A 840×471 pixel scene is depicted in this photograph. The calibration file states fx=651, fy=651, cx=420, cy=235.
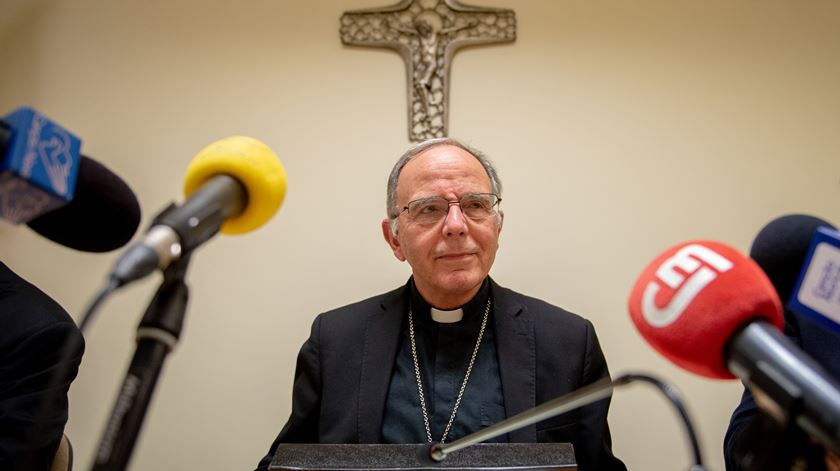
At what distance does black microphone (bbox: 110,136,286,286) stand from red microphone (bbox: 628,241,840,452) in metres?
0.48

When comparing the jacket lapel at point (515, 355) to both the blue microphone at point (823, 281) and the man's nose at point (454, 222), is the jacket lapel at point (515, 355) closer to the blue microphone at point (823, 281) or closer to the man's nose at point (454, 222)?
the man's nose at point (454, 222)

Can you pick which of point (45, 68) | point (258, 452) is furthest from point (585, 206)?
point (45, 68)

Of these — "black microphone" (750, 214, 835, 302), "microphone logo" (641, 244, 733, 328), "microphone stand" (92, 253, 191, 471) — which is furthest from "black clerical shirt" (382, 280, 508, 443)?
"microphone stand" (92, 253, 191, 471)

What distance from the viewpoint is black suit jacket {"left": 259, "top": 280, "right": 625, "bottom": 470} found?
5.26ft

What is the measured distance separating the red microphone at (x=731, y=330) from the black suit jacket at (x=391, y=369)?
858 mm

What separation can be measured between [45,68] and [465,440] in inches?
81.5

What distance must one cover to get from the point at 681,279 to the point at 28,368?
4.54ft

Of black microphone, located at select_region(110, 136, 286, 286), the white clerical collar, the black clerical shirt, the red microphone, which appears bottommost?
the black clerical shirt

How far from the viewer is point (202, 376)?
6.83 ft

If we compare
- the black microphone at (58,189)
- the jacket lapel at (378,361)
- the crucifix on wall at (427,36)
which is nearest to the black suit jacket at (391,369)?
the jacket lapel at (378,361)

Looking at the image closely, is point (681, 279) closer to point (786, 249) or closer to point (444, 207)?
point (786, 249)

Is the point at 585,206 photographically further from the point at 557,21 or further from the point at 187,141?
the point at 187,141

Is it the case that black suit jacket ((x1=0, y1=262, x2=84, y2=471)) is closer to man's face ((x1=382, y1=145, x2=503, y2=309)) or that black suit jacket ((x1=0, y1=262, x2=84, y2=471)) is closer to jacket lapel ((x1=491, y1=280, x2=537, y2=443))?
man's face ((x1=382, y1=145, x2=503, y2=309))

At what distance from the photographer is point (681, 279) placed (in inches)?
29.6
